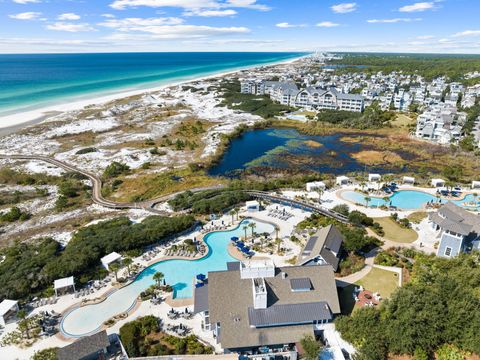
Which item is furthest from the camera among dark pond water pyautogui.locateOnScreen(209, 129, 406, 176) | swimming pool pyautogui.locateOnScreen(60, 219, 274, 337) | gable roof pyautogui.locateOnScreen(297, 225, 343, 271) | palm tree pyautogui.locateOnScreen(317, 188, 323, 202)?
dark pond water pyautogui.locateOnScreen(209, 129, 406, 176)

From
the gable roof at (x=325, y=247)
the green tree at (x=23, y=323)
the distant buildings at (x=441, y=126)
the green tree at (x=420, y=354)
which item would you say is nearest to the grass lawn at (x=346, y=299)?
the gable roof at (x=325, y=247)

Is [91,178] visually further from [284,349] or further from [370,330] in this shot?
[370,330]

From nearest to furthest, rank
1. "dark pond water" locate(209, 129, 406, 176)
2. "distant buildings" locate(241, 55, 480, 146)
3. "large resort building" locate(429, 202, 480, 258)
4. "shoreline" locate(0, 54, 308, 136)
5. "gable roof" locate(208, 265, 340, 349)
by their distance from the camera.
Result: "gable roof" locate(208, 265, 340, 349)
"large resort building" locate(429, 202, 480, 258)
"dark pond water" locate(209, 129, 406, 176)
"distant buildings" locate(241, 55, 480, 146)
"shoreline" locate(0, 54, 308, 136)

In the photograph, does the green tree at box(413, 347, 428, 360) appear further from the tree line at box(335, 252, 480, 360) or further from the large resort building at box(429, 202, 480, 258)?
the large resort building at box(429, 202, 480, 258)

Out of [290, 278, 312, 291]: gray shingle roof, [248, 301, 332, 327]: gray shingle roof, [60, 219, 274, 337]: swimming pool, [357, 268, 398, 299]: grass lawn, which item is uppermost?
[290, 278, 312, 291]: gray shingle roof

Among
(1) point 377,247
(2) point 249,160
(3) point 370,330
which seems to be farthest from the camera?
(2) point 249,160

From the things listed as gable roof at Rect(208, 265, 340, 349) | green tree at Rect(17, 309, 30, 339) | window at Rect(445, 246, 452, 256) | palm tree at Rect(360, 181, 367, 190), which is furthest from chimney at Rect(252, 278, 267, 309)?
palm tree at Rect(360, 181, 367, 190)

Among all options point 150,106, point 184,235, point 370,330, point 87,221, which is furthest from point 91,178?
point 150,106
